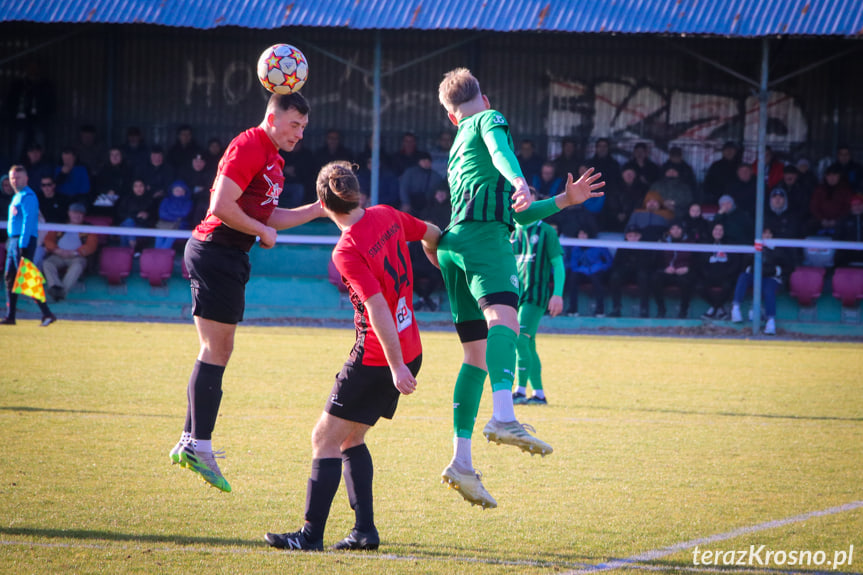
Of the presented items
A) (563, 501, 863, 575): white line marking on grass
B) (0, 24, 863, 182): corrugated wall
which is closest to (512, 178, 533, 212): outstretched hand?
(563, 501, 863, 575): white line marking on grass

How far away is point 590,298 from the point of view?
16.7 m

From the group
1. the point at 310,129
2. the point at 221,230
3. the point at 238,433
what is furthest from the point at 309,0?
the point at 221,230

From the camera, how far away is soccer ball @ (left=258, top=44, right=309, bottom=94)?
5.84 m

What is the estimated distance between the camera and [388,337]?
14.0 feet

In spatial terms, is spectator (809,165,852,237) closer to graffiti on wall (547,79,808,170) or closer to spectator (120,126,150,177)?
graffiti on wall (547,79,808,170)

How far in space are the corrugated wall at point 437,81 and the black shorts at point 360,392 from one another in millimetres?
16071

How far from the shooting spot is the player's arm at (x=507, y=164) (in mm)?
4559

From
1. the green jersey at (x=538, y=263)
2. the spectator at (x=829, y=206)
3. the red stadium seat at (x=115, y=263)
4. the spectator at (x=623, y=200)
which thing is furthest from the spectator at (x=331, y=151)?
the green jersey at (x=538, y=263)

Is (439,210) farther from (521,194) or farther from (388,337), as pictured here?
(388,337)

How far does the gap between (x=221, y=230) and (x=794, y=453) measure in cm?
445

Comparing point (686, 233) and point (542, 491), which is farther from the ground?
point (686, 233)

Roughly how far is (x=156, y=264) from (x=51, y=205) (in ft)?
8.30

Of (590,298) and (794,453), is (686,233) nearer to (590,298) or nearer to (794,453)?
(590,298)

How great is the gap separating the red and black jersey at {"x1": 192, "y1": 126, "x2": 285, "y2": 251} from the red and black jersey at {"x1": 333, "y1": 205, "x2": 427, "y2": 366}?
36.0 inches
